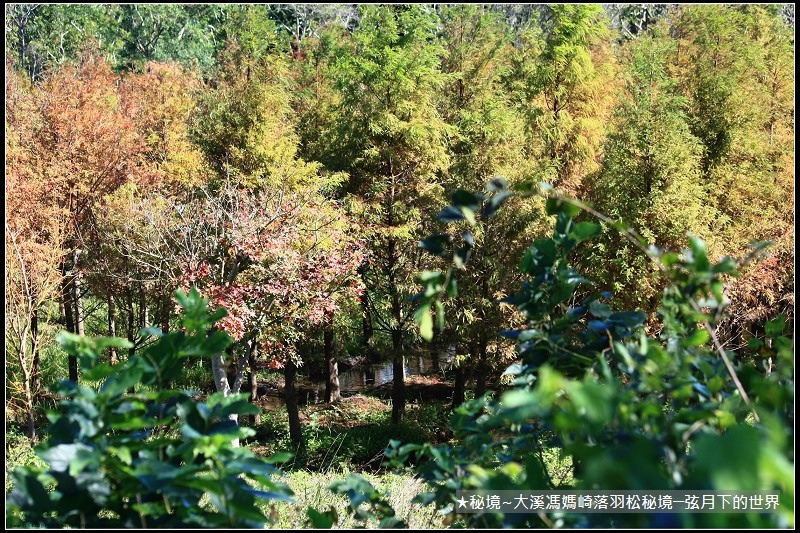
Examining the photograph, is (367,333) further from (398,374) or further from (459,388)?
(398,374)

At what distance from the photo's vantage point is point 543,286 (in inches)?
62.7

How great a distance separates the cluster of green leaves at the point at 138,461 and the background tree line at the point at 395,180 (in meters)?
6.40

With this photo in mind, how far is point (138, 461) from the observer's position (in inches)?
46.4

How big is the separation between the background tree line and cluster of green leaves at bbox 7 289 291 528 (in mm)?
6404

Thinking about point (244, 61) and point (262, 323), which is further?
point (244, 61)

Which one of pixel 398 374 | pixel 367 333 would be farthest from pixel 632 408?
pixel 367 333

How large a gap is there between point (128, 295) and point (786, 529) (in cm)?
1100

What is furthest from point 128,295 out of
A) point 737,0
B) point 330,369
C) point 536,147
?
point 737,0

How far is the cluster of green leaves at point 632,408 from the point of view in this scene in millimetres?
692

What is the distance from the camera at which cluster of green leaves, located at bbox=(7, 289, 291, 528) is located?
1141 mm

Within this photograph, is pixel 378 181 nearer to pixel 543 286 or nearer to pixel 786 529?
pixel 543 286

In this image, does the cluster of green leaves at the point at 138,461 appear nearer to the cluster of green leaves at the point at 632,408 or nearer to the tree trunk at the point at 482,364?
the cluster of green leaves at the point at 632,408

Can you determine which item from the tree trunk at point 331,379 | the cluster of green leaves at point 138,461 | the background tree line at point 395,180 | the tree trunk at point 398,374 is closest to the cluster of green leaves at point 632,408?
the cluster of green leaves at point 138,461

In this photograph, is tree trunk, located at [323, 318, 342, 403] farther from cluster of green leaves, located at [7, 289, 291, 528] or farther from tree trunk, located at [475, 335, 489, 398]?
cluster of green leaves, located at [7, 289, 291, 528]
